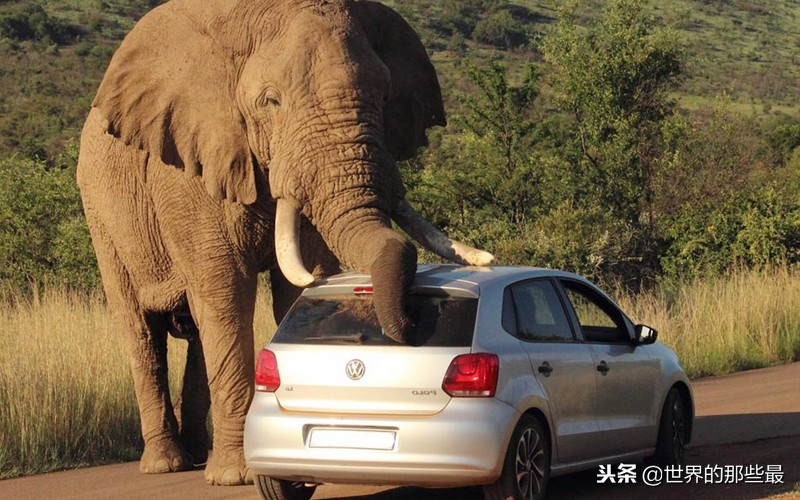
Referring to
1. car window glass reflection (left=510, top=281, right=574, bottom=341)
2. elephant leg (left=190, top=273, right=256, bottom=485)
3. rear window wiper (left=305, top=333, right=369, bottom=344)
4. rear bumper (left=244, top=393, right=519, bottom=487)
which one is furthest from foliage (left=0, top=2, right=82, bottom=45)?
rear bumper (left=244, top=393, right=519, bottom=487)

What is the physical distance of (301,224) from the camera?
376 inches

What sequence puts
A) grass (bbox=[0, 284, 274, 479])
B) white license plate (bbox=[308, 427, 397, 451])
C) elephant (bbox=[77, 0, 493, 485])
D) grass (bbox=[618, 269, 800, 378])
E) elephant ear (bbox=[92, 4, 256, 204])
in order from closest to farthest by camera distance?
white license plate (bbox=[308, 427, 397, 451])
elephant (bbox=[77, 0, 493, 485])
elephant ear (bbox=[92, 4, 256, 204])
grass (bbox=[0, 284, 274, 479])
grass (bbox=[618, 269, 800, 378])

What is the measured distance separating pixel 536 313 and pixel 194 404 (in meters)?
3.85

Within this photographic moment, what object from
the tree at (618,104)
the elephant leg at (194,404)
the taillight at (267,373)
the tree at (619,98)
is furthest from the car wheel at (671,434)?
the tree at (619,98)

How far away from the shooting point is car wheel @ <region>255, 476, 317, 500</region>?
25.5 feet

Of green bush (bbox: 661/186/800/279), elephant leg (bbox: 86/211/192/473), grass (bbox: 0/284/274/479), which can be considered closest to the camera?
elephant leg (bbox: 86/211/192/473)

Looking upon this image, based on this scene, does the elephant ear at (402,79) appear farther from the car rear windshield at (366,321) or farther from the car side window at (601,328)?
the car rear windshield at (366,321)

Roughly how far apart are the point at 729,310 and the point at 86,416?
30.0ft

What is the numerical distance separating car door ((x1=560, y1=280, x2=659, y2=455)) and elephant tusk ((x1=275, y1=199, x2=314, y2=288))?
60.4 inches

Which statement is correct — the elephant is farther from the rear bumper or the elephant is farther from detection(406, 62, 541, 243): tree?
detection(406, 62, 541, 243): tree

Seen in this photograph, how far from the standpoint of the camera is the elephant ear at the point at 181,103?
925 cm

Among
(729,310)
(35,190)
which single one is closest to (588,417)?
(729,310)

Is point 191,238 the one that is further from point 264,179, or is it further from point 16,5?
point 16,5

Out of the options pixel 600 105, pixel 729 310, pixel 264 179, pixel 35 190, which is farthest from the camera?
pixel 600 105
